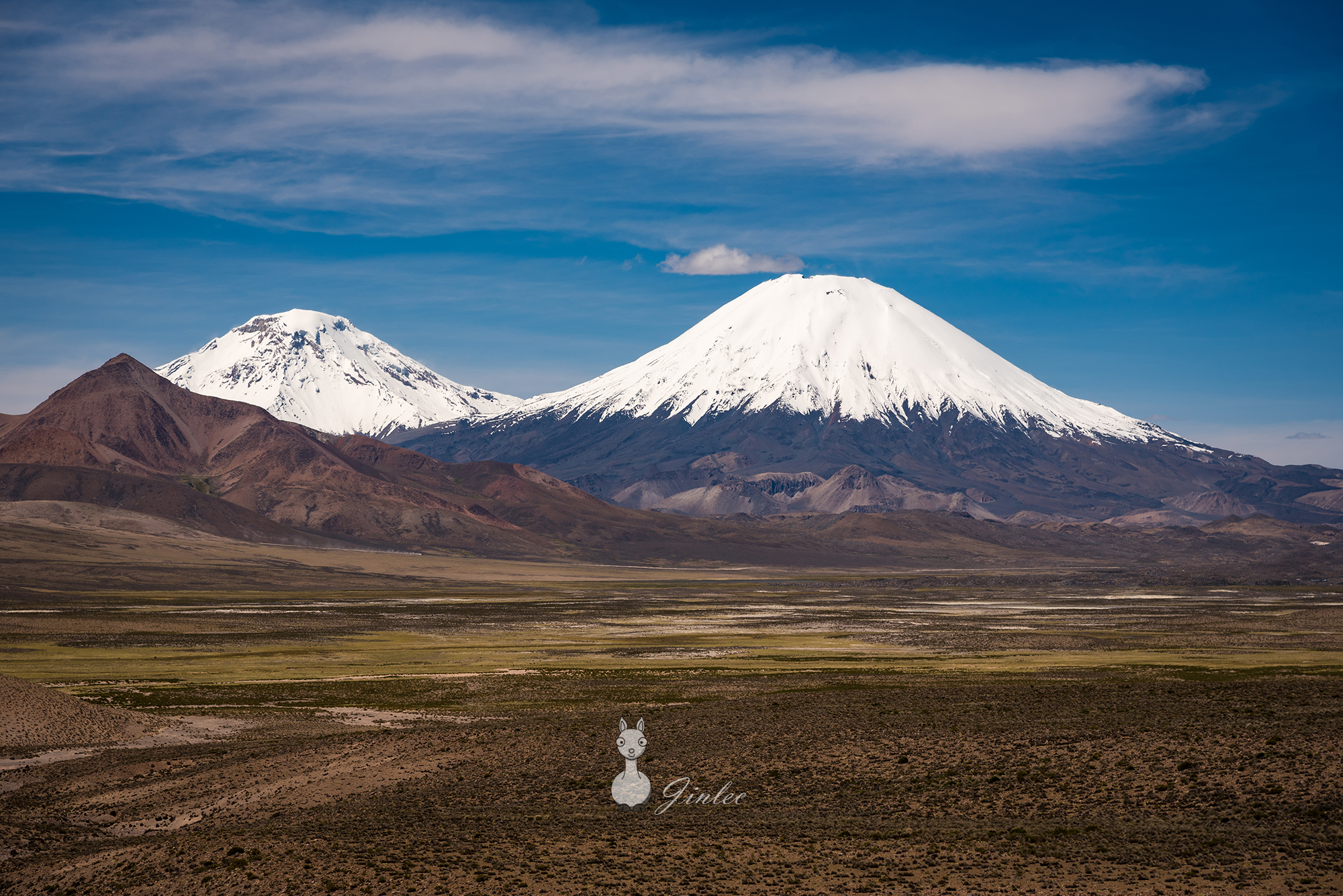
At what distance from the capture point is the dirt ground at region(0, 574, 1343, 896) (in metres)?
22.0

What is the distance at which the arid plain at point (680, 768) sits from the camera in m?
22.1

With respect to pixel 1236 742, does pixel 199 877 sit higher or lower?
lower

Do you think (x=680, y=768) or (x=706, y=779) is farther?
(x=680, y=768)

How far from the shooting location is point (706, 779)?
3033cm

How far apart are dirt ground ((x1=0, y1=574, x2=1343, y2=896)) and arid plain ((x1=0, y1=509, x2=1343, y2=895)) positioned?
4.4 inches

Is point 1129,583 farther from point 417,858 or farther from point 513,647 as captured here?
point 417,858

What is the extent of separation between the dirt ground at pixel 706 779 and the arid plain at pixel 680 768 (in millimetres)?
113

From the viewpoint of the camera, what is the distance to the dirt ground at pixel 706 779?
72.1 feet

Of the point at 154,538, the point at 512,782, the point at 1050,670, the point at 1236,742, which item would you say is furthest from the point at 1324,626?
the point at 154,538

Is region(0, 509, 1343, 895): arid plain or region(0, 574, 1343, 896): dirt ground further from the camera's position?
region(0, 509, 1343, 895): arid plain

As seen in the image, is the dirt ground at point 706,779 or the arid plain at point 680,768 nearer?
the dirt ground at point 706,779

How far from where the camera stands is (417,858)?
22.8 metres

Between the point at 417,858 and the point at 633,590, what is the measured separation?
140392 mm

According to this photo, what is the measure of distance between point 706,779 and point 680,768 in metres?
1.32
